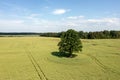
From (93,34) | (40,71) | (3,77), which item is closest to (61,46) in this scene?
(40,71)

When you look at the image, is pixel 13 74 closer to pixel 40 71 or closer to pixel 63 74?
pixel 40 71

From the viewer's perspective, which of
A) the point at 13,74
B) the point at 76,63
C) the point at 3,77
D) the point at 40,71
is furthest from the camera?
the point at 76,63

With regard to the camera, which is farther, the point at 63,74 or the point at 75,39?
the point at 75,39

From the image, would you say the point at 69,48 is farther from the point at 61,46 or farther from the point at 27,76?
the point at 27,76

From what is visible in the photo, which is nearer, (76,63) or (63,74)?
(63,74)

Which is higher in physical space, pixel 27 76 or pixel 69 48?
pixel 69 48

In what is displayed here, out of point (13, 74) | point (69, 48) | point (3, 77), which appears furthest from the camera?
point (69, 48)

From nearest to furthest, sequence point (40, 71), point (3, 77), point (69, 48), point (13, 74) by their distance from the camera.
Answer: point (3, 77) → point (13, 74) → point (40, 71) → point (69, 48)

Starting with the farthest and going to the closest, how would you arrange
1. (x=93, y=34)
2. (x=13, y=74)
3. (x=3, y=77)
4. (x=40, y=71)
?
1. (x=93, y=34)
2. (x=40, y=71)
3. (x=13, y=74)
4. (x=3, y=77)

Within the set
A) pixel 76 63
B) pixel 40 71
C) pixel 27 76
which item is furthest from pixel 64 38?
pixel 27 76
